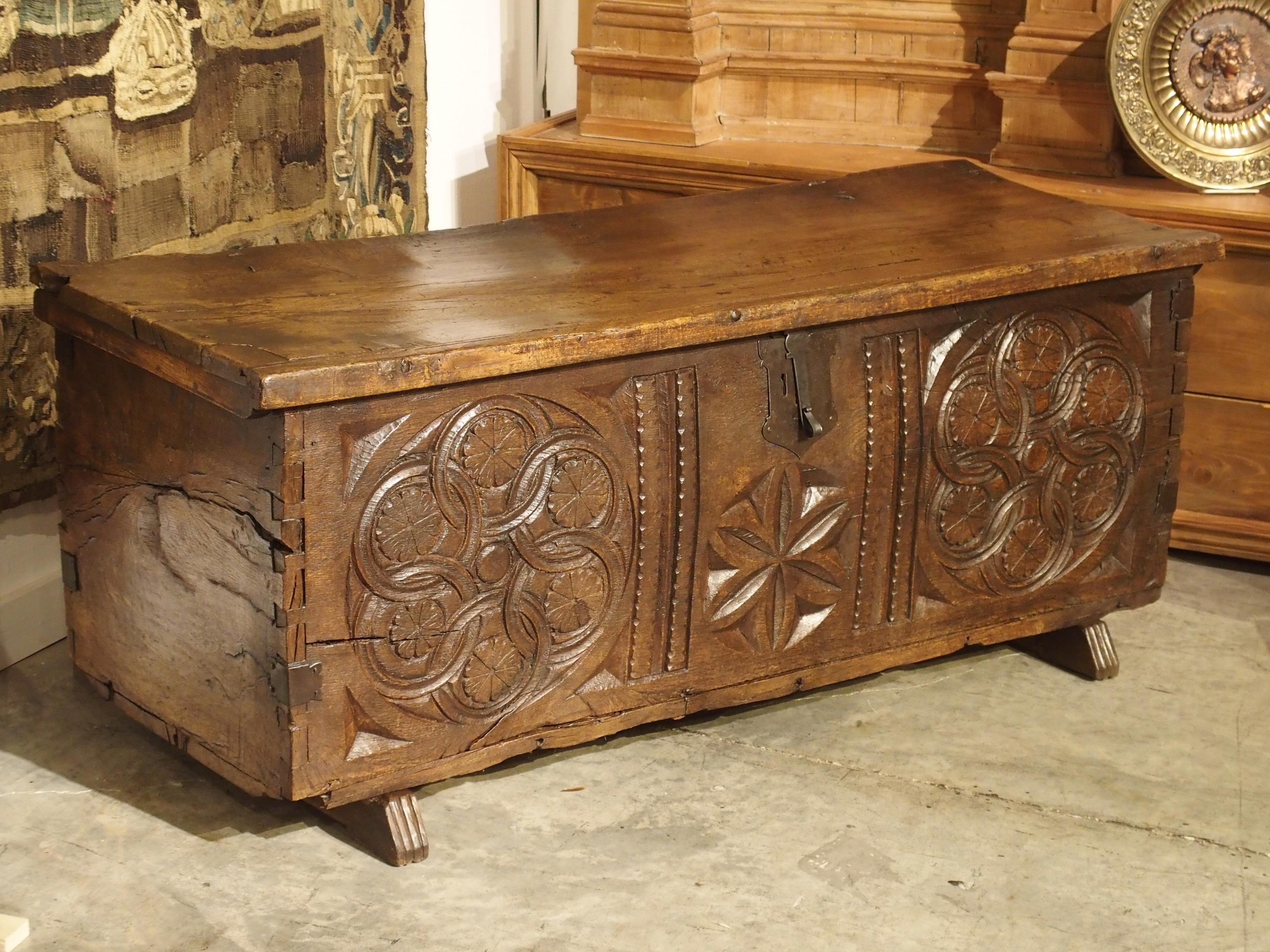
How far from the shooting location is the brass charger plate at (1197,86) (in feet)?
10.8

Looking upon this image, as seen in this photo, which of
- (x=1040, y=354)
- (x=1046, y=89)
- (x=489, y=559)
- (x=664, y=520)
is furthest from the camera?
(x=1046, y=89)

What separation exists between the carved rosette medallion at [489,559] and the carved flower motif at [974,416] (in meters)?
0.60

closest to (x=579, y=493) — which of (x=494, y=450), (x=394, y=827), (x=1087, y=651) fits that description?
(x=494, y=450)

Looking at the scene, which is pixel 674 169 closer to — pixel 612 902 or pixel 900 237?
pixel 900 237

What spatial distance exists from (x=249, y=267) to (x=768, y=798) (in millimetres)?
1152

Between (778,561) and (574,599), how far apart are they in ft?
1.18

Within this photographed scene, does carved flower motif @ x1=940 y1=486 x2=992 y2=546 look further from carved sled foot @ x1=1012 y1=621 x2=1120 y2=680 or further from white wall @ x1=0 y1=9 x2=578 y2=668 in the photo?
white wall @ x1=0 y1=9 x2=578 y2=668

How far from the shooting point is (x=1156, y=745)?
269cm

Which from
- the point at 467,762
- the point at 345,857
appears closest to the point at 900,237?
the point at 467,762

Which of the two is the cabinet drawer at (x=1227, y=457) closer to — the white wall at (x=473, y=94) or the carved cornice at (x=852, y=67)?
the carved cornice at (x=852, y=67)

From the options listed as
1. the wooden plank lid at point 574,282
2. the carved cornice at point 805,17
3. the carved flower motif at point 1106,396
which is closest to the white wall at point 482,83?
the carved cornice at point 805,17

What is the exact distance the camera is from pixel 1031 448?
268 cm

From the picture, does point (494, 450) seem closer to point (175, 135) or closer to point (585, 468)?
point (585, 468)

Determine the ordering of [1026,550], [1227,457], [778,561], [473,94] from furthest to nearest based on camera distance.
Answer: [473,94] < [1227,457] < [1026,550] < [778,561]
